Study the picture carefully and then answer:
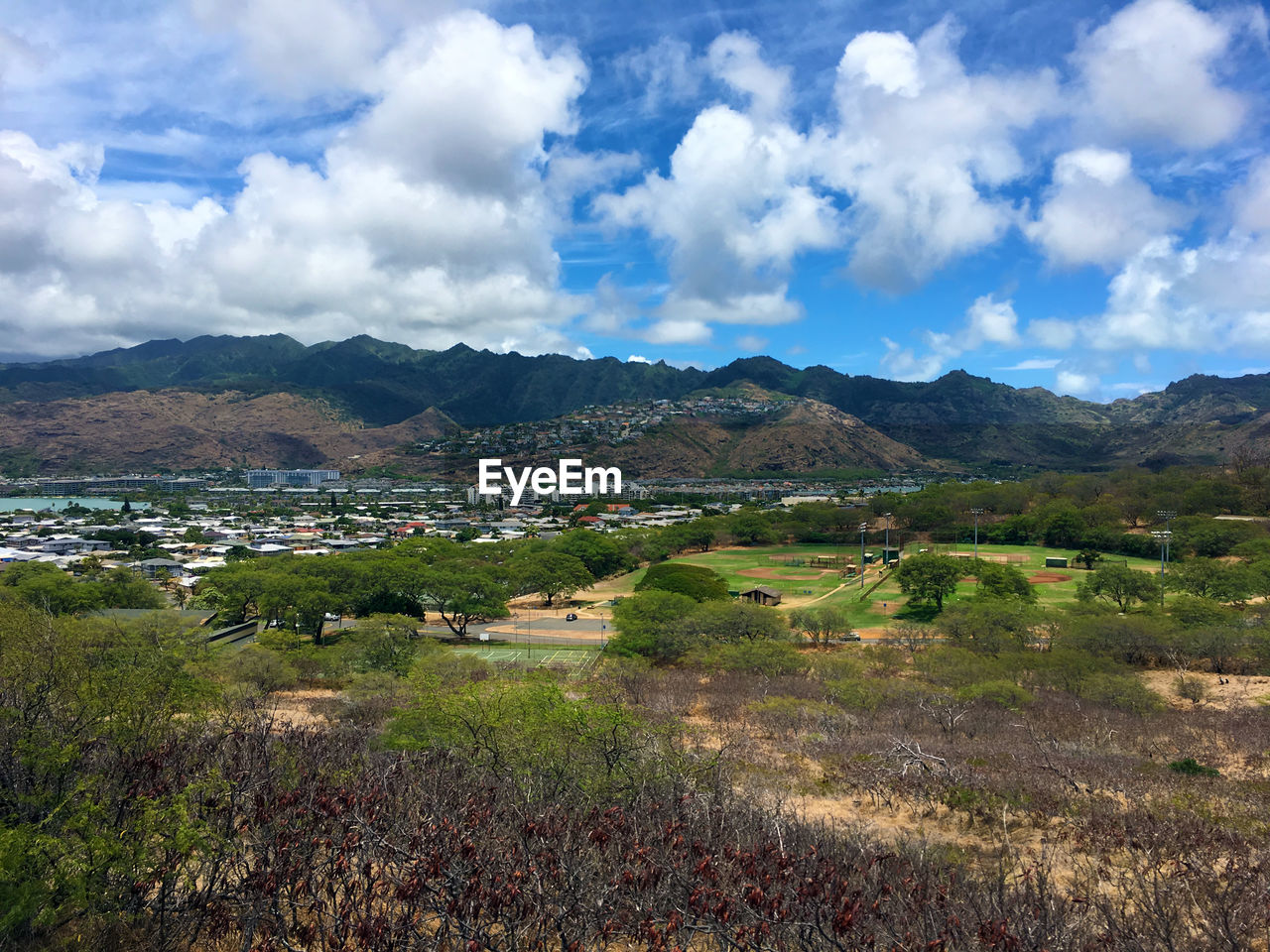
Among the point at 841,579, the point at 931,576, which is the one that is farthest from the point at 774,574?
the point at 931,576

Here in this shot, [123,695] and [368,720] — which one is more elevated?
[123,695]

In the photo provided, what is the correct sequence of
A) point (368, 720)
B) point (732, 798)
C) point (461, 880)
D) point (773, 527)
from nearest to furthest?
point (461, 880), point (732, 798), point (368, 720), point (773, 527)

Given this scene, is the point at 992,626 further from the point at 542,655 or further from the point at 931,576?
the point at 542,655

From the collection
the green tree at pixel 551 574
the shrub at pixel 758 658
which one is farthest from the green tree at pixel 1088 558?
the green tree at pixel 551 574

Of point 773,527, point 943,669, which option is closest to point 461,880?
point 943,669

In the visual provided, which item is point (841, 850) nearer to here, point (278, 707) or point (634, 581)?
point (278, 707)

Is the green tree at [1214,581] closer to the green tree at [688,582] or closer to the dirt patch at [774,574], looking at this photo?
the dirt patch at [774,574]

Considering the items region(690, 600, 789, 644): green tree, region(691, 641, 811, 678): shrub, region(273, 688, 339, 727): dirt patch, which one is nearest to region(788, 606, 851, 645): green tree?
region(690, 600, 789, 644): green tree
